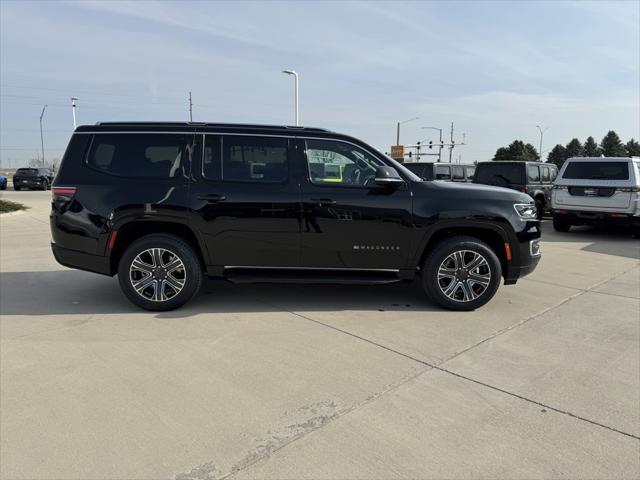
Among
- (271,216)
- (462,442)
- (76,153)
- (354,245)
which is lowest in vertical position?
(462,442)

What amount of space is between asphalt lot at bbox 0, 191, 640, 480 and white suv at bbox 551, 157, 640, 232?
5.80 m

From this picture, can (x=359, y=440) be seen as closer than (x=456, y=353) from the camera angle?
Yes

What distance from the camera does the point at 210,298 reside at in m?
5.50

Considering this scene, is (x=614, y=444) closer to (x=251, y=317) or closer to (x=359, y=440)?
(x=359, y=440)

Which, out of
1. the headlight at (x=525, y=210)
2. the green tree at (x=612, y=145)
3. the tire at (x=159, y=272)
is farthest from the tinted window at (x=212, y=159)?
the green tree at (x=612, y=145)

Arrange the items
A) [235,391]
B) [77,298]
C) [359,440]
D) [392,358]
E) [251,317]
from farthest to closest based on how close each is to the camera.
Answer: [77,298]
[251,317]
[392,358]
[235,391]
[359,440]

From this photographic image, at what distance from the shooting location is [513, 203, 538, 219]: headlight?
16.7ft

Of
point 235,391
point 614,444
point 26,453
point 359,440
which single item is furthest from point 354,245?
point 26,453

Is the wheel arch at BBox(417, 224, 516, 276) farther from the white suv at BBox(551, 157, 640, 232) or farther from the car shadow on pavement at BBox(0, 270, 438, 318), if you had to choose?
the white suv at BBox(551, 157, 640, 232)

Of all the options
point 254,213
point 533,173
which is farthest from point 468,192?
point 533,173

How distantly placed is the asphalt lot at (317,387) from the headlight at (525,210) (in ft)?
3.42

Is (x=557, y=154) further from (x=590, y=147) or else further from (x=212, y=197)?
(x=212, y=197)

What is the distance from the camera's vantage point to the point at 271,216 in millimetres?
4855

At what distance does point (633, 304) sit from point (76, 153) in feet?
21.4
